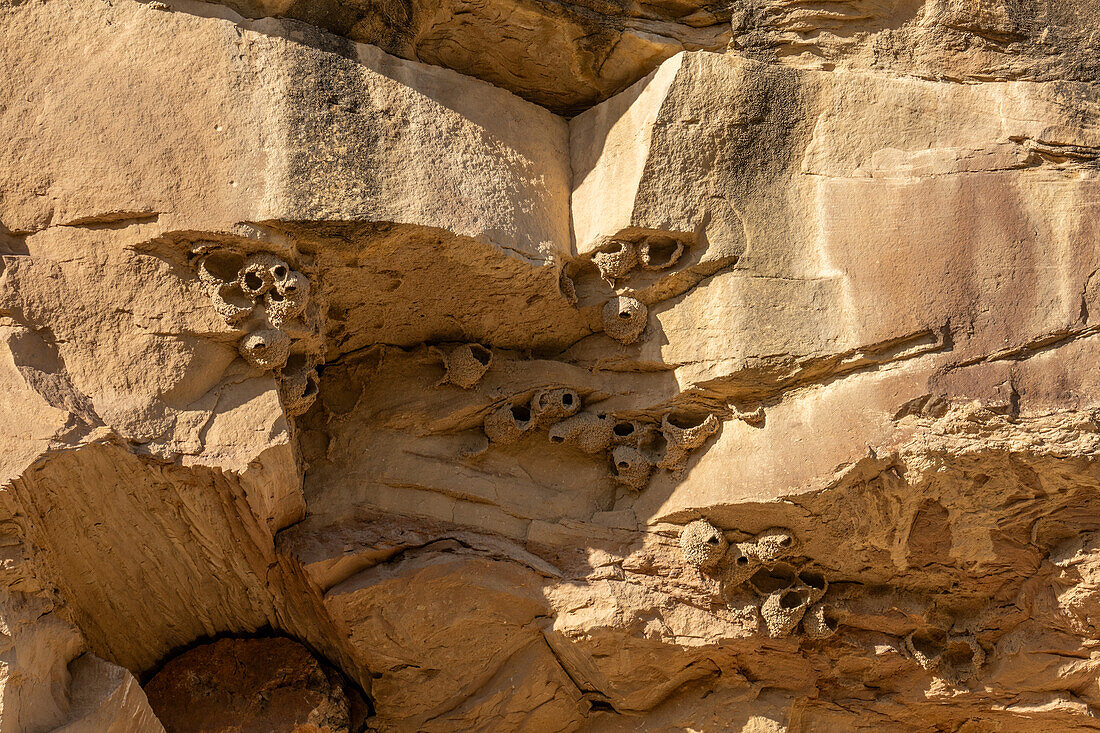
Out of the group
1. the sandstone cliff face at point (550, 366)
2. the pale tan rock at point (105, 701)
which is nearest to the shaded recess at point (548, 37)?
the sandstone cliff face at point (550, 366)

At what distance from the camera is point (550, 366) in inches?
177

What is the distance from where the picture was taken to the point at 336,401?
4562mm

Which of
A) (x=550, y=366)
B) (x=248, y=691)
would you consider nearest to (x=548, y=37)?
(x=550, y=366)

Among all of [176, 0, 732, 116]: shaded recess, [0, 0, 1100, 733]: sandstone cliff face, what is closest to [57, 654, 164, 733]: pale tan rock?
[0, 0, 1100, 733]: sandstone cliff face

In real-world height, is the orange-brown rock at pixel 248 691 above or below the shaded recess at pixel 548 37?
below

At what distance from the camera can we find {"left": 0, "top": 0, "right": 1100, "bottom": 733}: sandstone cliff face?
12.0 feet

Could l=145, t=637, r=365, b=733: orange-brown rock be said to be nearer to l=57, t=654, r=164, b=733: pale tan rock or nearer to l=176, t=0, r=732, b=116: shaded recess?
l=57, t=654, r=164, b=733: pale tan rock

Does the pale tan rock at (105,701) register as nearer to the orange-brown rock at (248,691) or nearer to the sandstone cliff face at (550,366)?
the sandstone cliff face at (550,366)

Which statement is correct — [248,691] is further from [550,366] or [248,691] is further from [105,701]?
[550,366]

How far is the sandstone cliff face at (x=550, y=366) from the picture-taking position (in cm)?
365

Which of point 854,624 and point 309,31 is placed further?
point 854,624

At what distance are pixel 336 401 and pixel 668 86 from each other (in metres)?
1.91

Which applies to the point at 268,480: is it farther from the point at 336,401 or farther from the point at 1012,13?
the point at 1012,13

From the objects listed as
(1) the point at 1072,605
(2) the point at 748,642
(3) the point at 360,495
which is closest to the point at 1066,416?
(1) the point at 1072,605
